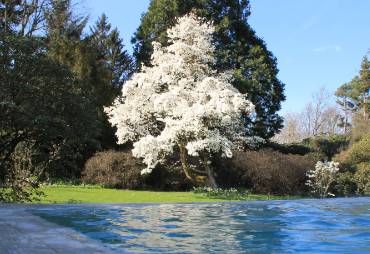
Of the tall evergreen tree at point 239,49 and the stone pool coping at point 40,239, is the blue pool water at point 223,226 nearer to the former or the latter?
the stone pool coping at point 40,239

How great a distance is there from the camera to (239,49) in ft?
81.6

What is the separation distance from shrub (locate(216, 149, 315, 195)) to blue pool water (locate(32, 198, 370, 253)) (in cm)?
631

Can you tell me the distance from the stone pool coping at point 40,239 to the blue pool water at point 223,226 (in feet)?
2.29

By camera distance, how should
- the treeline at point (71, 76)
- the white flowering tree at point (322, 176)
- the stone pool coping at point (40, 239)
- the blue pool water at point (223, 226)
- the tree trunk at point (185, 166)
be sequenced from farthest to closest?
1. the tree trunk at point (185, 166)
2. the white flowering tree at point (322, 176)
3. the treeline at point (71, 76)
4. the blue pool water at point (223, 226)
5. the stone pool coping at point (40, 239)

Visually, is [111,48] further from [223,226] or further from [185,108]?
[223,226]

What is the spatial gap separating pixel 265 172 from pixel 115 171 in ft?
20.5

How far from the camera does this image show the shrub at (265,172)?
18922 millimetres

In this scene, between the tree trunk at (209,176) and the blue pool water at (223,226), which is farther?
the tree trunk at (209,176)

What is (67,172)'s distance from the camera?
853 inches

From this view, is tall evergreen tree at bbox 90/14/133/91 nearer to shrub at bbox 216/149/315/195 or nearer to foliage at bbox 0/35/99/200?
shrub at bbox 216/149/315/195

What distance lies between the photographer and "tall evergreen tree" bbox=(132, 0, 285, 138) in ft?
78.2

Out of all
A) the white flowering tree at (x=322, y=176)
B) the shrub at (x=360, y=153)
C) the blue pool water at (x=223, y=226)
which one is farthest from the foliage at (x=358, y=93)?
the blue pool water at (x=223, y=226)

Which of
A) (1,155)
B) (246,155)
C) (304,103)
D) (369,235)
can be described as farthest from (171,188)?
(304,103)

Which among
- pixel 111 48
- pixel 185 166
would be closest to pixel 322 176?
pixel 185 166
